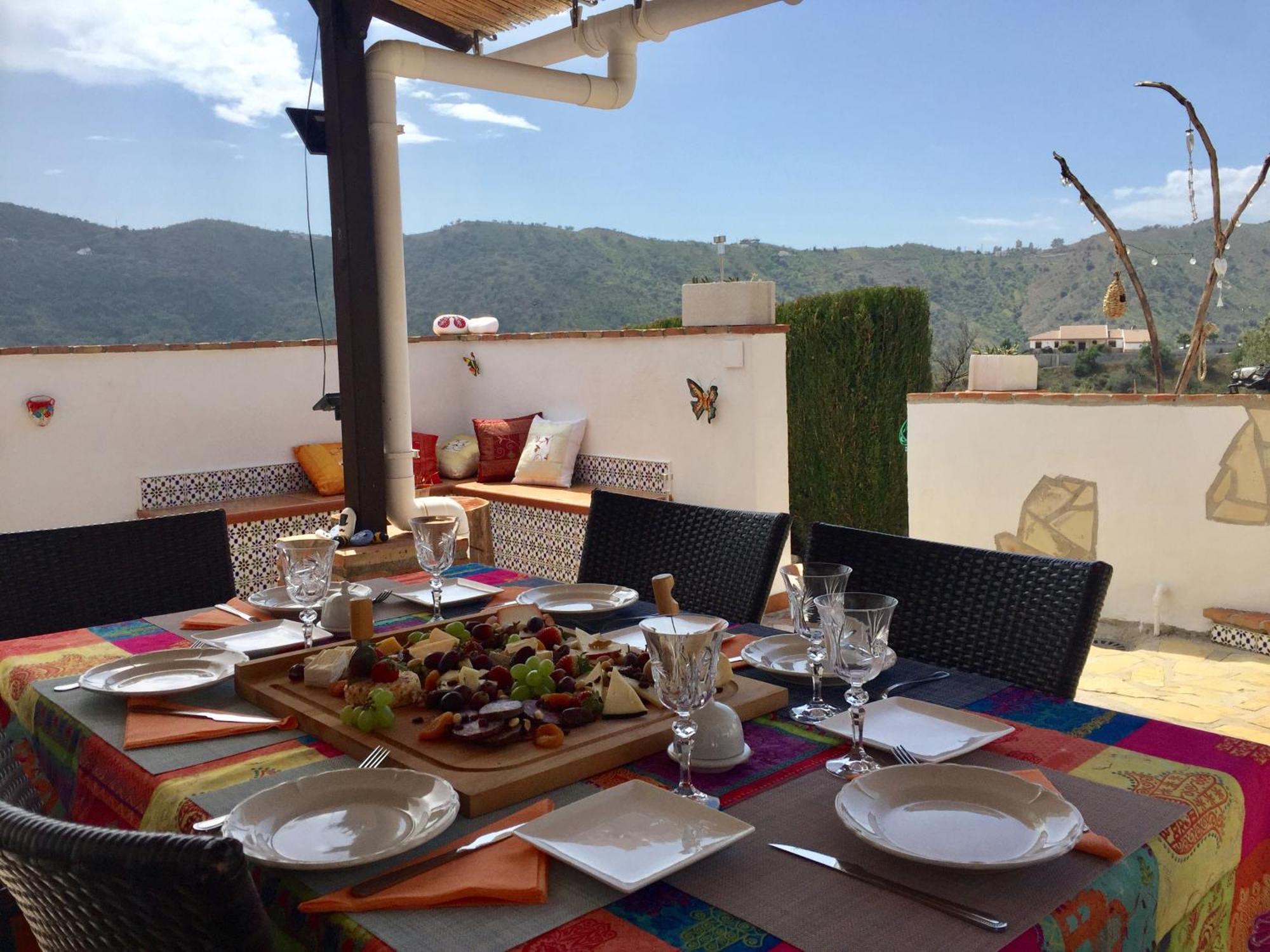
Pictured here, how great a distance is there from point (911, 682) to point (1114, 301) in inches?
225

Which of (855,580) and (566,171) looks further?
(566,171)

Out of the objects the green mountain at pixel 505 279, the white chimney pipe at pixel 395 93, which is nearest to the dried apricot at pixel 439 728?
the white chimney pipe at pixel 395 93

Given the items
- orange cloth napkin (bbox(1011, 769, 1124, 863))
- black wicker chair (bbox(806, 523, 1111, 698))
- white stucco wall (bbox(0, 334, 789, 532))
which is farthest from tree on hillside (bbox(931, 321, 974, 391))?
orange cloth napkin (bbox(1011, 769, 1124, 863))

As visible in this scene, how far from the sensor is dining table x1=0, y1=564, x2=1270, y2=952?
77 cm

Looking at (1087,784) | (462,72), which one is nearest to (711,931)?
(1087,784)

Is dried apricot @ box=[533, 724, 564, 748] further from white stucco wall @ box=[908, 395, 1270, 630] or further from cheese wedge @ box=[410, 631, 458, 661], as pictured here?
white stucco wall @ box=[908, 395, 1270, 630]

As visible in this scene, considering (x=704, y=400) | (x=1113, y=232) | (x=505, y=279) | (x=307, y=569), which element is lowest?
(x=307, y=569)

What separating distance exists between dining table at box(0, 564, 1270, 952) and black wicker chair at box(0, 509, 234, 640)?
62 centimetres

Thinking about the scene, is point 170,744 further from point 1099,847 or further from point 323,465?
point 323,465

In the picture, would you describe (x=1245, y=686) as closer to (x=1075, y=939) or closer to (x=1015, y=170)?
(x=1075, y=939)

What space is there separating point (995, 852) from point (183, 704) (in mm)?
1051

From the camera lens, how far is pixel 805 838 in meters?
0.92

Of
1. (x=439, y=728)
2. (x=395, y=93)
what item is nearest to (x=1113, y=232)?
(x=395, y=93)

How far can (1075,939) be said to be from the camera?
30.4 inches
